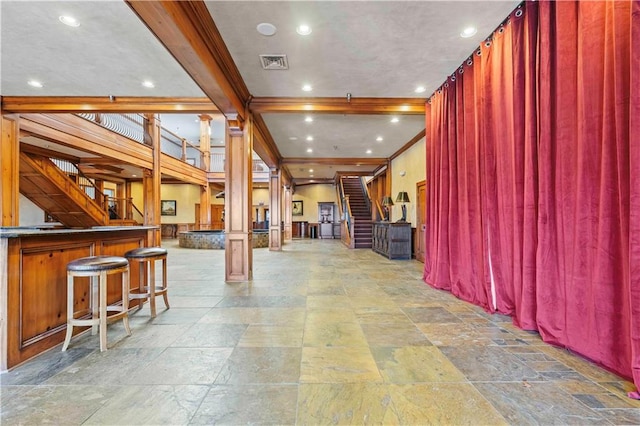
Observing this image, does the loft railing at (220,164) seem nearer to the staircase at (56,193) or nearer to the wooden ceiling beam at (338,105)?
the staircase at (56,193)

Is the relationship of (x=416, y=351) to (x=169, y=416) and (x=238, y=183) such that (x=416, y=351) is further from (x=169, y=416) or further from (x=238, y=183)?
(x=238, y=183)

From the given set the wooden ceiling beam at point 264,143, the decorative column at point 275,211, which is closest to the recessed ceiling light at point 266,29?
the wooden ceiling beam at point 264,143

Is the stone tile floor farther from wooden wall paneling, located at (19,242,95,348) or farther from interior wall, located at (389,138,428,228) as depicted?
interior wall, located at (389,138,428,228)

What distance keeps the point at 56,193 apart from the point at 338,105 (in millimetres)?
8401

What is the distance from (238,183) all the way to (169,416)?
3882mm

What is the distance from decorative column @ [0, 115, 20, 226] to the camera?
5.18 meters

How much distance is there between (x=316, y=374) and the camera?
192cm

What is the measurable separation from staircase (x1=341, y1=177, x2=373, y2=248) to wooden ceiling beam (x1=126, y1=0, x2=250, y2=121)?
743 cm

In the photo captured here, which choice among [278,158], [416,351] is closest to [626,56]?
[416,351]

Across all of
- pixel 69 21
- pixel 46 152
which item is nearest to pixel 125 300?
pixel 69 21

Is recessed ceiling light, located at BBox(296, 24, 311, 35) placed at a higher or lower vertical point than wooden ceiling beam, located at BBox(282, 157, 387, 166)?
higher

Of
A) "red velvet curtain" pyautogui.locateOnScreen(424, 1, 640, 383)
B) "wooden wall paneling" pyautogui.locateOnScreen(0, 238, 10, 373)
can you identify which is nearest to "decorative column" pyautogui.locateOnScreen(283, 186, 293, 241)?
"red velvet curtain" pyautogui.locateOnScreen(424, 1, 640, 383)

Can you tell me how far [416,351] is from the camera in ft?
7.35

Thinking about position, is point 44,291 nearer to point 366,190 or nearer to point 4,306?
point 4,306
